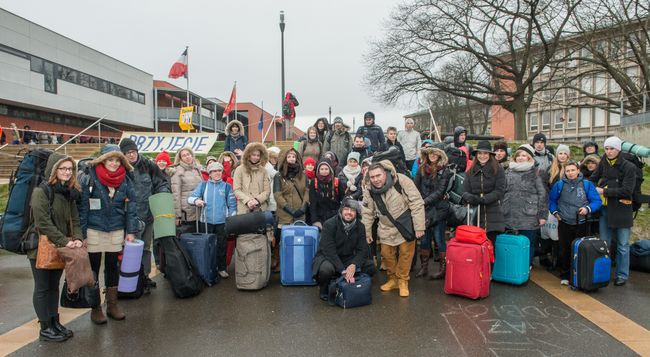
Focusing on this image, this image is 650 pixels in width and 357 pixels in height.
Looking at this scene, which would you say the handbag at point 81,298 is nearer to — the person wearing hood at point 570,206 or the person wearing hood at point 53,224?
the person wearing hood at point 53,224

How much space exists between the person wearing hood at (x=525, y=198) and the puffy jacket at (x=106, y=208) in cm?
487

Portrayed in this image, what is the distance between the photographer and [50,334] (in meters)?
4.07

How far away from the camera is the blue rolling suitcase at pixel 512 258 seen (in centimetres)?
561

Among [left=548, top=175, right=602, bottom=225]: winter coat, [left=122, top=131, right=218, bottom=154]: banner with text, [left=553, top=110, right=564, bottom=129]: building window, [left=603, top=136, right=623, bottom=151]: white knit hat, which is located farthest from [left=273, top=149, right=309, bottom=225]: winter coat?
[left=553, top=110, right=564, bottom=129]: building window

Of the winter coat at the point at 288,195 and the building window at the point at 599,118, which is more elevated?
the building window at the point at 599,118

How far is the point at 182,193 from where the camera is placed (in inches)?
250

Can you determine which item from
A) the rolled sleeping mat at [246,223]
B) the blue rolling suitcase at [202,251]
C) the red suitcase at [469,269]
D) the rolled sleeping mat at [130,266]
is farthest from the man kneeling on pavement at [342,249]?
the rolled sleeping mat at [130,266]

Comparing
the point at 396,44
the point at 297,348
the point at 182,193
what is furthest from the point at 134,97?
the point at 297,348

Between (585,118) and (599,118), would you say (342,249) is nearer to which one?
(599,118)

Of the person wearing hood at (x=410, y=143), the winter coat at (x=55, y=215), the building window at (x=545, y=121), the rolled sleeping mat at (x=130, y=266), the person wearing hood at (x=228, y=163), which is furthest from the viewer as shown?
the building window at (x=545, y=121)

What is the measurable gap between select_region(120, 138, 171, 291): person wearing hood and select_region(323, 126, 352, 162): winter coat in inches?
151

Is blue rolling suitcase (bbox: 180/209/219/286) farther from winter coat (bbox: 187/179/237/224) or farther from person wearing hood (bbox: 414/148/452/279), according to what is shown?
person wearing hood (bbox: 414/148/452/279)

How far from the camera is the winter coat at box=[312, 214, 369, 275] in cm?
526

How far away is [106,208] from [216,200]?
70.5 inches
